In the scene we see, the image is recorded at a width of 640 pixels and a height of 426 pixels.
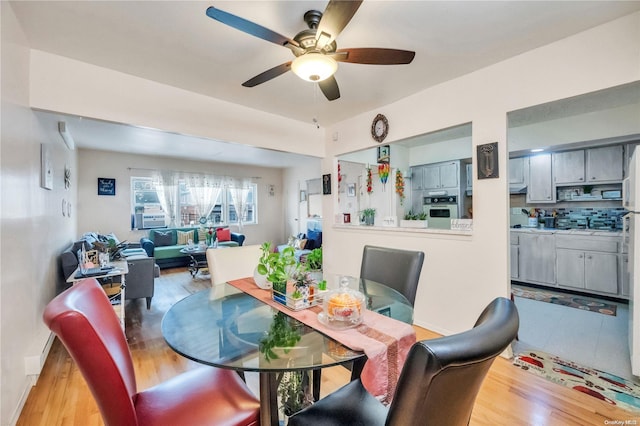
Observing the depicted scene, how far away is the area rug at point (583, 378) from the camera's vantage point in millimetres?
1819

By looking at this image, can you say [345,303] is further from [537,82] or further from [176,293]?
[176,293]

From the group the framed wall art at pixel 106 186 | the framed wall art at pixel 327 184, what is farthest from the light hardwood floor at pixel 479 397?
the framed wall art at pixel 106 186

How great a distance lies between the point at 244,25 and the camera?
1402mm

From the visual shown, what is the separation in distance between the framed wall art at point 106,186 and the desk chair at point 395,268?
6130 millimetres

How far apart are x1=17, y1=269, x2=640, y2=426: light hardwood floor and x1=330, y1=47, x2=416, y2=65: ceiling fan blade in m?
2.22

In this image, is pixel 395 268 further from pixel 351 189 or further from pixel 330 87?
pixel 351 189

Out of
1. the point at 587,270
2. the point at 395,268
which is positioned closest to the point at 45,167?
the point at 395,268

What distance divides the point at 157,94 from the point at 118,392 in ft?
8.75

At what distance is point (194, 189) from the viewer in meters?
7.00

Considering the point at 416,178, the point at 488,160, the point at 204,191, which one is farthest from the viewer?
the point at 204,191

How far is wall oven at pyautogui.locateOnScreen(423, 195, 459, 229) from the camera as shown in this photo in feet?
17.1

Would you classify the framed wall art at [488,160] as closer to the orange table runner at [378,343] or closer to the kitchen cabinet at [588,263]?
the orange table runner at [378,343]

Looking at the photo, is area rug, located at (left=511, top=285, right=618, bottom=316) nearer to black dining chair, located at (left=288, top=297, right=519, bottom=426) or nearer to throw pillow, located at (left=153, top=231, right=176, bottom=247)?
black dining chair, located at (left=288, top=297, right=519, bottom=426)

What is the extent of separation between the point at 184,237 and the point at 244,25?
5885 millimetres
